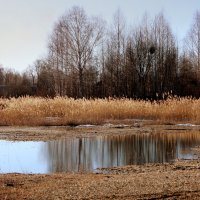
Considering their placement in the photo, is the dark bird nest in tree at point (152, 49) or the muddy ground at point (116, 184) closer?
the muddy ground at point (116, 184)

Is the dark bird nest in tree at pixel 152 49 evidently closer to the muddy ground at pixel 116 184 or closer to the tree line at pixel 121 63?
the tree line at pixel 121 63

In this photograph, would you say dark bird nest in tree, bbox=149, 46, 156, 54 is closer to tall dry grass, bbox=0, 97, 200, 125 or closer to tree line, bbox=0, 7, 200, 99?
tree line, bbox=0, 7, 200, 99

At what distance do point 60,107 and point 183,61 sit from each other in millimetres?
25623

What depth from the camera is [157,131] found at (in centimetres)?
1723

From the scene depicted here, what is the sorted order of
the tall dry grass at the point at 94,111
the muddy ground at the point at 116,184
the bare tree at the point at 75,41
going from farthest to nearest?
1. the bare tree at the point at 75,41
2. the tall dry grass at the point at 94,111
3. the muddy ground at the point at 116,184

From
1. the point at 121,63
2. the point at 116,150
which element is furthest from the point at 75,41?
the point at 116,150

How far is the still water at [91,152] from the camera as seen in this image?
10023 millimetres

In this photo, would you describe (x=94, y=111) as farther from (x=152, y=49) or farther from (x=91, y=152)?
(x=152, y=49)

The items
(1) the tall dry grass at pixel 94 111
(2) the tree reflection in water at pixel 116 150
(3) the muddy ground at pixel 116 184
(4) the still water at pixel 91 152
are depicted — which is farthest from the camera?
(1) the tall dry grass at pixel 94 111

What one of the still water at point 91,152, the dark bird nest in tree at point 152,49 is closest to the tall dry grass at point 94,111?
the still water at point 91,152

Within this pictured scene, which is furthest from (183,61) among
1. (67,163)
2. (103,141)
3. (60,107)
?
(67,163)

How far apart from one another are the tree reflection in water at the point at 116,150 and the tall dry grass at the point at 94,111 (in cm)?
427

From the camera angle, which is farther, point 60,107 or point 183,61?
point 183,61

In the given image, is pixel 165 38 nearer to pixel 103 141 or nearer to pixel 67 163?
pixel 103 141
